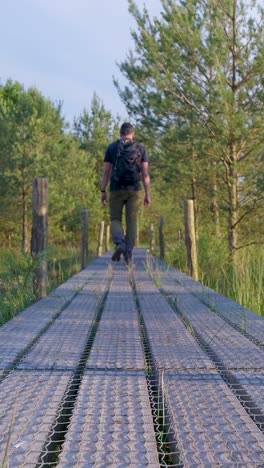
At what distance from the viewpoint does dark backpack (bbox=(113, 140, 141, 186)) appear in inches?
273

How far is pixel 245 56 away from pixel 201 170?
117 inches

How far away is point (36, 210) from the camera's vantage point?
5.43 m

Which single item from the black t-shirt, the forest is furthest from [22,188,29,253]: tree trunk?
the black t-shirt

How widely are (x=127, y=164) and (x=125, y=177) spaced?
17cm

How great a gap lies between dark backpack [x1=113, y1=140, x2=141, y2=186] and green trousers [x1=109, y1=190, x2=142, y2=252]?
0.54ft

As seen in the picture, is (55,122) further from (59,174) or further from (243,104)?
(243,104)

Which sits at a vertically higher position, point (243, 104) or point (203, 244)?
point (243, 104)

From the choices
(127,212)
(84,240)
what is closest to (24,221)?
(84,240)

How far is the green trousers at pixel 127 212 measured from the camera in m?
7.12

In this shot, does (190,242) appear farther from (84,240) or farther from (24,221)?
(24,221)

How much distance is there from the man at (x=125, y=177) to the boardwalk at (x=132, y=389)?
3.36m

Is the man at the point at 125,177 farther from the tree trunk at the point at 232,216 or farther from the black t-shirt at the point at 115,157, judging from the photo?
the tree trunk at the point at 232,216

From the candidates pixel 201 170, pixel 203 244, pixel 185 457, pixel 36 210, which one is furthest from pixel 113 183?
pixel 201 170

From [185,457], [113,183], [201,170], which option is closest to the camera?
[185,457]
